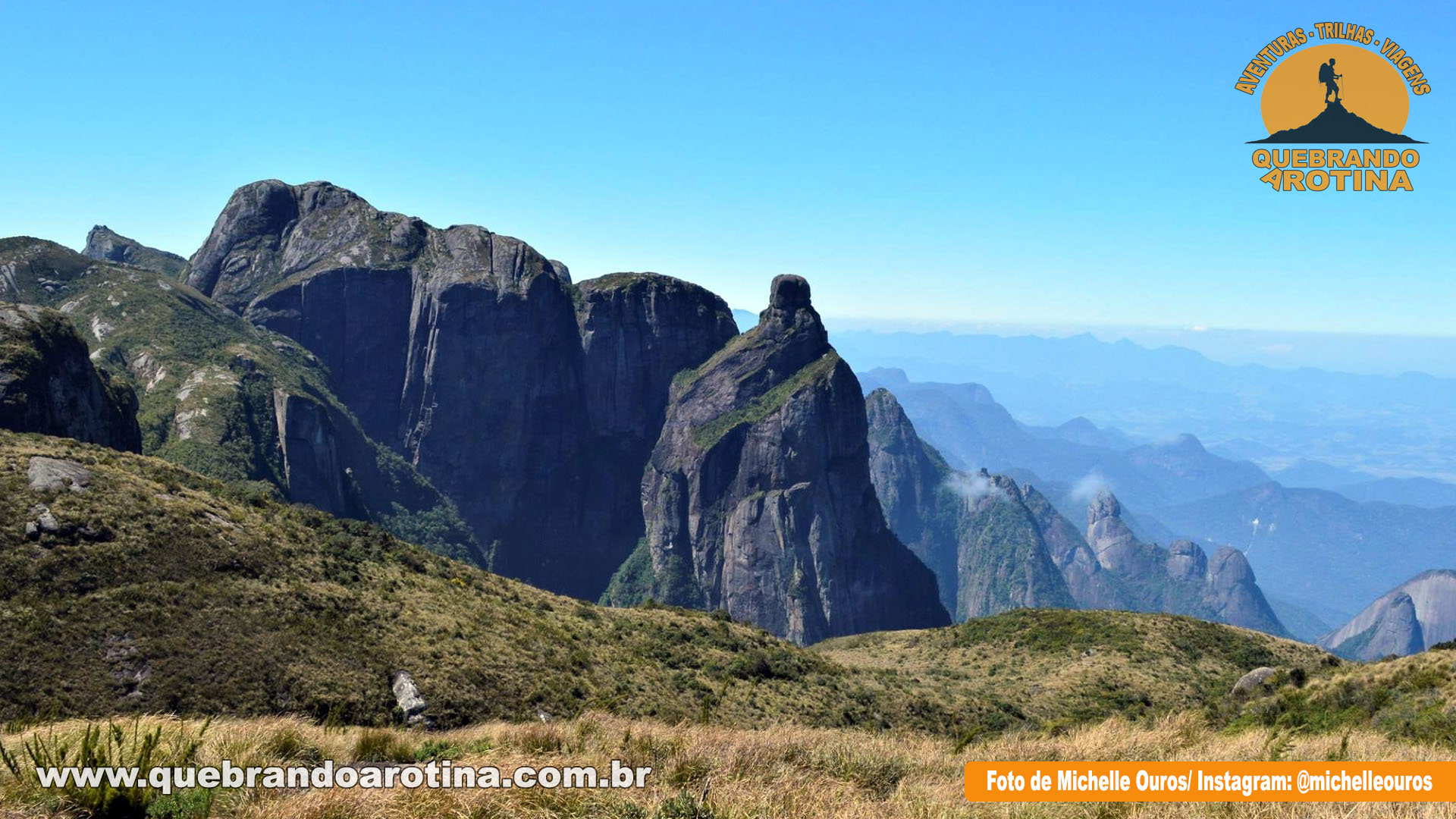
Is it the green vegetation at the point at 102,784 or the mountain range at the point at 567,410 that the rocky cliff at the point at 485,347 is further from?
the green vegetation at the point at 102,784

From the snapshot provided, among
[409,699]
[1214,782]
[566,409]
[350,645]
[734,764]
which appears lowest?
[409,699]

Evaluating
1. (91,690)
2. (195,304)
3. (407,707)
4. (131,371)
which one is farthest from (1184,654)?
(195,304)

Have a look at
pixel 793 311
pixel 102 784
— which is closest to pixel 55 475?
pixel 102 784

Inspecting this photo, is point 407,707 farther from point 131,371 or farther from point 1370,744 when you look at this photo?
point 131,371

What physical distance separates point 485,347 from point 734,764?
178m

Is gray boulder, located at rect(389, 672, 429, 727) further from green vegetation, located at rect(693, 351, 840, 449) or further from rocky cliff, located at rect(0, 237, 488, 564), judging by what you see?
green vegetation, located at rect(693, 351, 840, 449)

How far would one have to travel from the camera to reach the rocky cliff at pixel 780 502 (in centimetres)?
16362

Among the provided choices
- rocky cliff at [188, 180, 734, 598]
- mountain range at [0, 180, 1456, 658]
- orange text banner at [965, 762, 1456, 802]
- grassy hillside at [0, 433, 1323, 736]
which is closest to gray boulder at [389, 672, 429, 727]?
grassy hillside at [0, 433, 1323, 736]

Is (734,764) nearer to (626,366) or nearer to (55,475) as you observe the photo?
(55,475)

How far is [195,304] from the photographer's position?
13562cm

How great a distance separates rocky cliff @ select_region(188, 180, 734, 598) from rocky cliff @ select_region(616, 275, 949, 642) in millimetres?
16841

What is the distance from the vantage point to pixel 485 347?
17950 centimetres

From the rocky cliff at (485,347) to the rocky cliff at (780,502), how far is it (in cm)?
1684

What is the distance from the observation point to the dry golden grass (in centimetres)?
869
